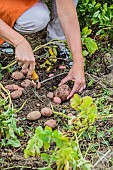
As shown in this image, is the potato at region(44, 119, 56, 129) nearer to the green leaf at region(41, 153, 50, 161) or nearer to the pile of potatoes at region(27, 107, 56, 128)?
the pile of potatoes at region(27, 107, 56, 128)

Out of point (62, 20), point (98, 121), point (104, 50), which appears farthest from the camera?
point (104, 50)

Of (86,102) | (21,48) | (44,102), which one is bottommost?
(44,102)

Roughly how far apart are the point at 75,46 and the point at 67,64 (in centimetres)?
37

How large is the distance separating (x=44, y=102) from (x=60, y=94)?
8 centimetres

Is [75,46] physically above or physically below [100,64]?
above

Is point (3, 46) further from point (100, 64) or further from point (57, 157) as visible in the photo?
point (57, 157)

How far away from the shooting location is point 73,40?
2504 millimetres

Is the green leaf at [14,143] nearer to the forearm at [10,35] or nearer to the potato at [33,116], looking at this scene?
the potato at [33,116]

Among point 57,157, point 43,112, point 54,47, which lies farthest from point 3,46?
point 57,157

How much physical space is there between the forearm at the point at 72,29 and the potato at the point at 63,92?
130mm

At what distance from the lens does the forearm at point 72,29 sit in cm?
250

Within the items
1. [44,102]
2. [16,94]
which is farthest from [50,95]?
[16,94]

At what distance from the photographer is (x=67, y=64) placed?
2863 millimetres

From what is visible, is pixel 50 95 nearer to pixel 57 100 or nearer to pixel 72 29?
pixel 57 100
